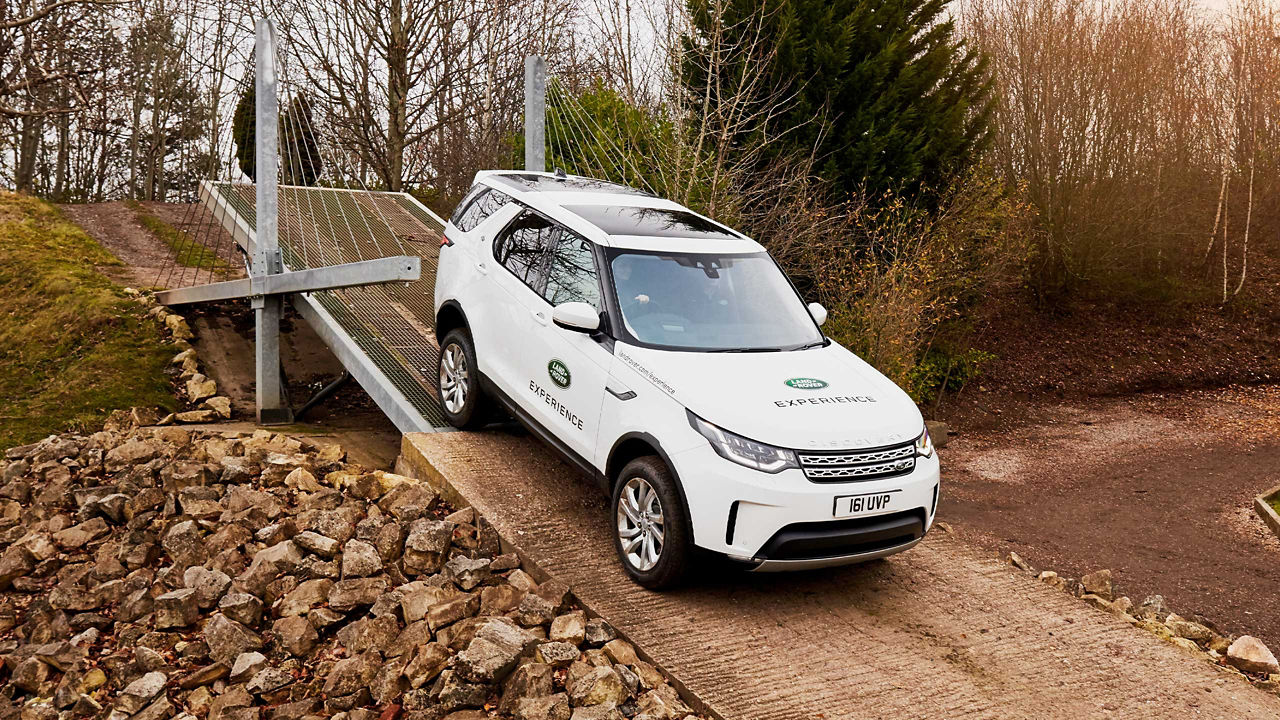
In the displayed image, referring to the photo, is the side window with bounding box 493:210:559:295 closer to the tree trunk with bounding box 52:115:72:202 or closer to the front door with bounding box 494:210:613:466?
the front door with bounding box 494:210:613:466

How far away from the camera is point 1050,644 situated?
579 centimetres

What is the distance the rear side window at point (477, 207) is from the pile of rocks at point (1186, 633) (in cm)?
510

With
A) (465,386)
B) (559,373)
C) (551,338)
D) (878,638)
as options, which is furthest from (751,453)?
(465,386)

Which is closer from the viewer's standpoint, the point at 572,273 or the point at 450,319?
the point at 572,273

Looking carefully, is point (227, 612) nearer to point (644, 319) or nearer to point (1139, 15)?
point (644, 319)

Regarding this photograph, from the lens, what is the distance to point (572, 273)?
21.7 feet

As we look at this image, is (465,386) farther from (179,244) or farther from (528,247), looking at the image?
(179,244)

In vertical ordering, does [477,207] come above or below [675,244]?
above

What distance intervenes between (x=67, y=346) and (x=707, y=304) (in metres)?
10.4

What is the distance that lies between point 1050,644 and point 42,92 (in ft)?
89.9

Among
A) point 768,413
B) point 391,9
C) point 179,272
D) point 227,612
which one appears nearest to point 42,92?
point 391,9

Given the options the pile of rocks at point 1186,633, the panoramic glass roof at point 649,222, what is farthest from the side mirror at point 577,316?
the pile of rocks at point 1186,633

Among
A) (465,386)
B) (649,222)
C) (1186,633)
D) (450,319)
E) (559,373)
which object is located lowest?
(1186,633)

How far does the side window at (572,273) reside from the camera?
21.1 ft
